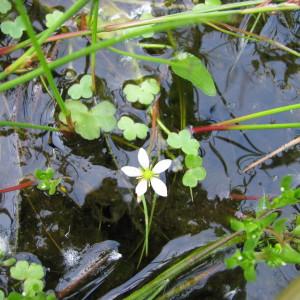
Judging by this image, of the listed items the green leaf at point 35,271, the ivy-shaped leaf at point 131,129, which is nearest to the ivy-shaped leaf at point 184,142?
the ivy-shaped leaf at point 131,129

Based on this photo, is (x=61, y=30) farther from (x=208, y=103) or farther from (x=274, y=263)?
(x=274, y=263)

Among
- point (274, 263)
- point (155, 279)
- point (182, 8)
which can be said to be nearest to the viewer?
point (274, 263)

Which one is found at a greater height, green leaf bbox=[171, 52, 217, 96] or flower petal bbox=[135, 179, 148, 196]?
green leaf bbox=[171, 52, 217, 96]

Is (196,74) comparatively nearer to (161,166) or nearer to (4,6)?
(161,166)

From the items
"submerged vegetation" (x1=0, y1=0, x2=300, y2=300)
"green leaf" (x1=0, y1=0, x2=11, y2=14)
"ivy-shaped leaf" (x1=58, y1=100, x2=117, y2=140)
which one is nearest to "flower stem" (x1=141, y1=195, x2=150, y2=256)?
"submerged vegetation" (x1=0, y1=0, x2=300, y2=300)

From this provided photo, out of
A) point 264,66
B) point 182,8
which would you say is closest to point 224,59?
point 264,66

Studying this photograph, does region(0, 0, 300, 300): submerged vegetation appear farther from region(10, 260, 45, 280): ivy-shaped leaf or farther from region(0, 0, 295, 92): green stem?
region(0, 0, 295, 92): green stem
